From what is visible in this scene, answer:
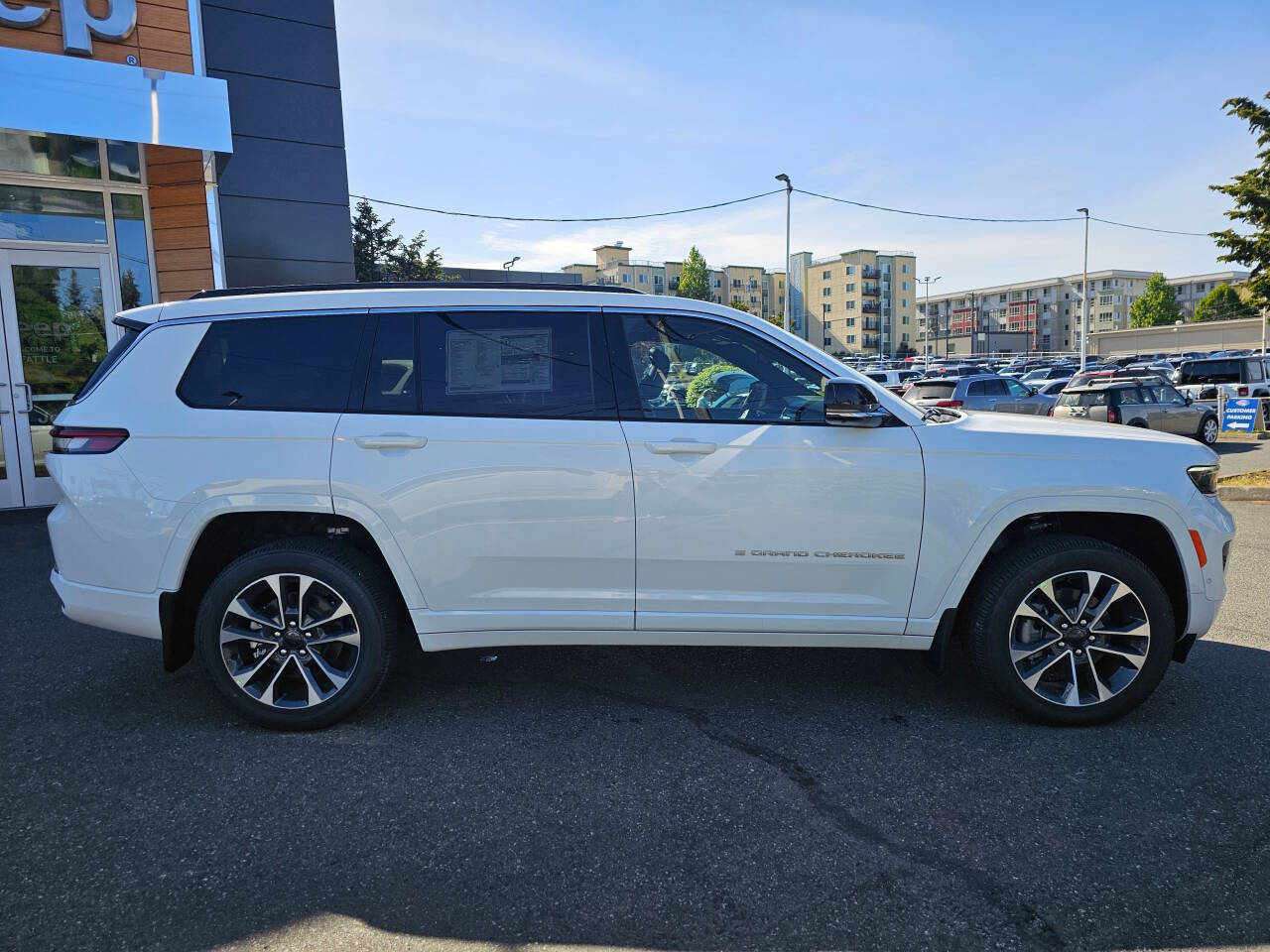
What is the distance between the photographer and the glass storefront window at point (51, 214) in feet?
28.9

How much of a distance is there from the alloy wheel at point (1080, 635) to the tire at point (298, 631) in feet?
9.11

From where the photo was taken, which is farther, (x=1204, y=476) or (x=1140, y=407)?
(x=1140, y=407)

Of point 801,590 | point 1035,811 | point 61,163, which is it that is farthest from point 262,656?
point 61,163

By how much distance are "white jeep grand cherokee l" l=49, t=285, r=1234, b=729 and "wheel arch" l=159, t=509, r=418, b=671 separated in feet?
0.10

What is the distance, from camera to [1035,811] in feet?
9.98

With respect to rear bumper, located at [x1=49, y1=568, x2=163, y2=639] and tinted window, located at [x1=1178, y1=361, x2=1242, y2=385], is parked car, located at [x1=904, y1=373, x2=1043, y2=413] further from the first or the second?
rear bumper, located at [x1=49, y1=568, x2=163, y2=639]

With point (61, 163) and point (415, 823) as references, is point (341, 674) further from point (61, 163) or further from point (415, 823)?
point (61, 163)

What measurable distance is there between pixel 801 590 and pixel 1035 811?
46.7 inches

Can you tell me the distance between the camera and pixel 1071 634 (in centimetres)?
364

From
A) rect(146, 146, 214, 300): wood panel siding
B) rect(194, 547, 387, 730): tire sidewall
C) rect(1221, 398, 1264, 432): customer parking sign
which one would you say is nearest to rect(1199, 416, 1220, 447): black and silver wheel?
rect(1221, 398, 1264, 432): customer parking sign

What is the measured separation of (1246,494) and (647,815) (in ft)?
32.8

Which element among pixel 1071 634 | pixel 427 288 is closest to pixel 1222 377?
pixel 1071 634

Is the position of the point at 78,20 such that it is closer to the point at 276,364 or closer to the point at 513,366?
the point at 276,364

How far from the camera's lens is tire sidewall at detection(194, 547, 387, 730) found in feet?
12.0
